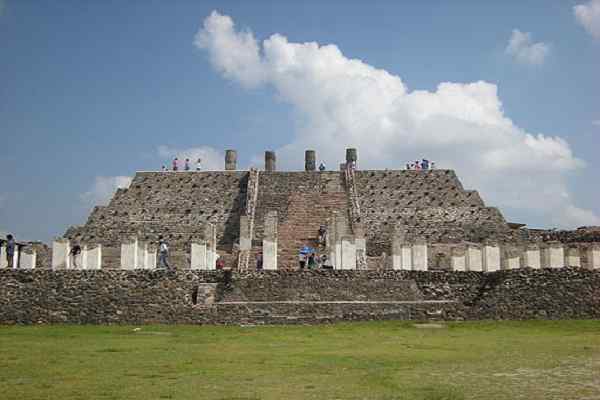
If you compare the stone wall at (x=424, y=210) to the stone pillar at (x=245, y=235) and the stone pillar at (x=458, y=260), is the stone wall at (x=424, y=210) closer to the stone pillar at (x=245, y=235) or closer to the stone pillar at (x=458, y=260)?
→ the stone pillar at (x=245, y=235)

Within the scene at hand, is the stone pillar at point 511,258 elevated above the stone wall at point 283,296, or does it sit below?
above

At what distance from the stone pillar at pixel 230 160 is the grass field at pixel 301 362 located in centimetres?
2360

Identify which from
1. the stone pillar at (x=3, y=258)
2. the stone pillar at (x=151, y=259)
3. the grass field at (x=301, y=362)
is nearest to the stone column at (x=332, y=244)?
the stone pillar at (x=151, y=259)

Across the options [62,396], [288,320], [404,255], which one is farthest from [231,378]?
[404,255]

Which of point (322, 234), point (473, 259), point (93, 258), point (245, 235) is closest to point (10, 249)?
point (93, 258)

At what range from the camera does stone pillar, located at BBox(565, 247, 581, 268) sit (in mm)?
26078

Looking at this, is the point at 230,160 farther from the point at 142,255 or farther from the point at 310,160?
the point at 142,255

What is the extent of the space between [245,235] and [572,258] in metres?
12.2

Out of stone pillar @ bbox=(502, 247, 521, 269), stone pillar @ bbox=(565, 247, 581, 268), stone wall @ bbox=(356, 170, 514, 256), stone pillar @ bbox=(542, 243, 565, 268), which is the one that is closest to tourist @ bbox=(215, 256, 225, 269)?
stone wall @ bbox=(356, 170, 514, 256)

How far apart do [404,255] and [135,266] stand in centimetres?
856

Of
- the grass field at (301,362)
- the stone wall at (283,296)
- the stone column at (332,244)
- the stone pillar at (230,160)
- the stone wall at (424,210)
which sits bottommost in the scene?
the grass field at (301,362)

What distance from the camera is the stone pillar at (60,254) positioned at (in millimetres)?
22156

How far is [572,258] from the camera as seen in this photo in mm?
26359

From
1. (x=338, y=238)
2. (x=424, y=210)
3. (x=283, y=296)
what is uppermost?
(x=424, y=210)
